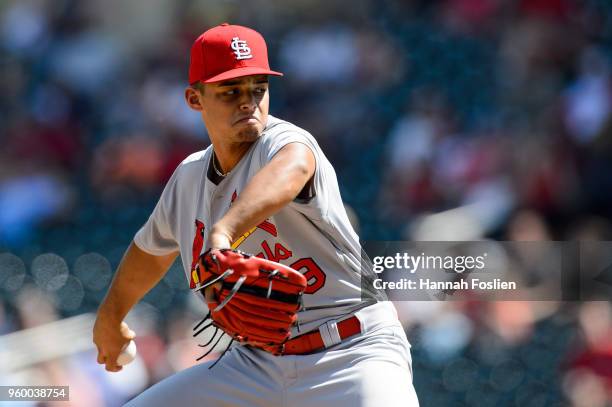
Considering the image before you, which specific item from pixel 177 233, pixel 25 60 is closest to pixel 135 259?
pixel 177 233

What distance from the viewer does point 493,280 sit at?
12.3ft

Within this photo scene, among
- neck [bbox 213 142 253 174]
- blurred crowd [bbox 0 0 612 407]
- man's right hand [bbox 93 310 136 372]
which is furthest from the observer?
blurred crowd [bbox 0 0 612 407]

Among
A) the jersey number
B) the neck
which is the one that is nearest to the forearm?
the neck

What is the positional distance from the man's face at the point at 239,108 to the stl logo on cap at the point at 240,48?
0.05 metres

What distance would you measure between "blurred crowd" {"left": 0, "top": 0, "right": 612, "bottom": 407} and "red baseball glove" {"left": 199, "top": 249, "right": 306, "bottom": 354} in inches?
68.2

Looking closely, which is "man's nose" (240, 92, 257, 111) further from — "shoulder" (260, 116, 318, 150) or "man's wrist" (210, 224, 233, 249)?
"man's wrist" (210, 224, 233, 249)

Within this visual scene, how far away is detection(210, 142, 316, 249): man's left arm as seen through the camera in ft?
6.21

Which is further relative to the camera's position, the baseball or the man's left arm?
the baseball

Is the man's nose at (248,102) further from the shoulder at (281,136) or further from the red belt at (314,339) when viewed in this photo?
the red belt at (314,339)

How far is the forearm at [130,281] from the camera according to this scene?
271 cm

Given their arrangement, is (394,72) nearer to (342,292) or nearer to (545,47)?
(545,47)

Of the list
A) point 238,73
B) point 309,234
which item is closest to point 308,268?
point 309,234

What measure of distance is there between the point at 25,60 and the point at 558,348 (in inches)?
92.9

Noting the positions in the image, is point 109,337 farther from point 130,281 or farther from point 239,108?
point 239,108
